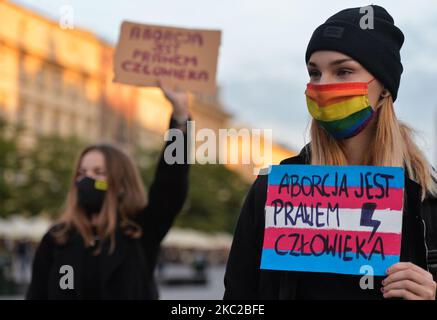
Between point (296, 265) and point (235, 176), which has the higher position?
point (235, 176)

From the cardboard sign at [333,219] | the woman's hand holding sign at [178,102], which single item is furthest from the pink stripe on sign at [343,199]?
the woman's hand holding sign at [178,102]

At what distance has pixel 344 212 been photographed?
2408 millimetres

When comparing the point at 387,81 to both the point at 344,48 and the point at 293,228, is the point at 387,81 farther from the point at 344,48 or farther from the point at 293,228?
the point at 293,228

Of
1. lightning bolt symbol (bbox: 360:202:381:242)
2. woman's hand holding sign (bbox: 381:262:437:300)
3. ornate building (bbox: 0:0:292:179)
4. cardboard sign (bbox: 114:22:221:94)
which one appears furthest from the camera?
ornate building (bbox: 0:0:292:179)

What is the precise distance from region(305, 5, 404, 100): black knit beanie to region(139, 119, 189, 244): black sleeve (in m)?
1.96

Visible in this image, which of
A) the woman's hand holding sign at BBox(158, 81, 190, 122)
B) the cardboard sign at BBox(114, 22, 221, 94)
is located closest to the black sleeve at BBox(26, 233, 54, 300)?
the woman's hand holding sign at BBox(158, 81, 190, 122)

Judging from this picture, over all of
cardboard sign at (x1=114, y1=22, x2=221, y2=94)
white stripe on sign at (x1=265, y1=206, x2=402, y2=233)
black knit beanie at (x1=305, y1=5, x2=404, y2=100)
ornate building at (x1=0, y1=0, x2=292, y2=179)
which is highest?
ornate building at (x1=0, y1=0, x2=292, y2=179)

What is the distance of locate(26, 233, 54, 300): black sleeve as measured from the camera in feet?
13.6

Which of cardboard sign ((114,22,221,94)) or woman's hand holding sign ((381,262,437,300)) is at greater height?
cardboard sign ((114,22,221,94))

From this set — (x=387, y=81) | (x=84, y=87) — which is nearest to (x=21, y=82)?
(x=84, y=87)

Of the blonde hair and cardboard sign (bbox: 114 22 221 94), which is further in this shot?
cardboard sign (bbox: 114 22 221 94)

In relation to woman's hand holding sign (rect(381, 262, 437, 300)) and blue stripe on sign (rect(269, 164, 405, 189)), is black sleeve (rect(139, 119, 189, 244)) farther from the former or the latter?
woman's hand holding sign (rect(381, 262, 437, 300))

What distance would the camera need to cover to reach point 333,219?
241 cm

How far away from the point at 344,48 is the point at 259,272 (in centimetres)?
64
